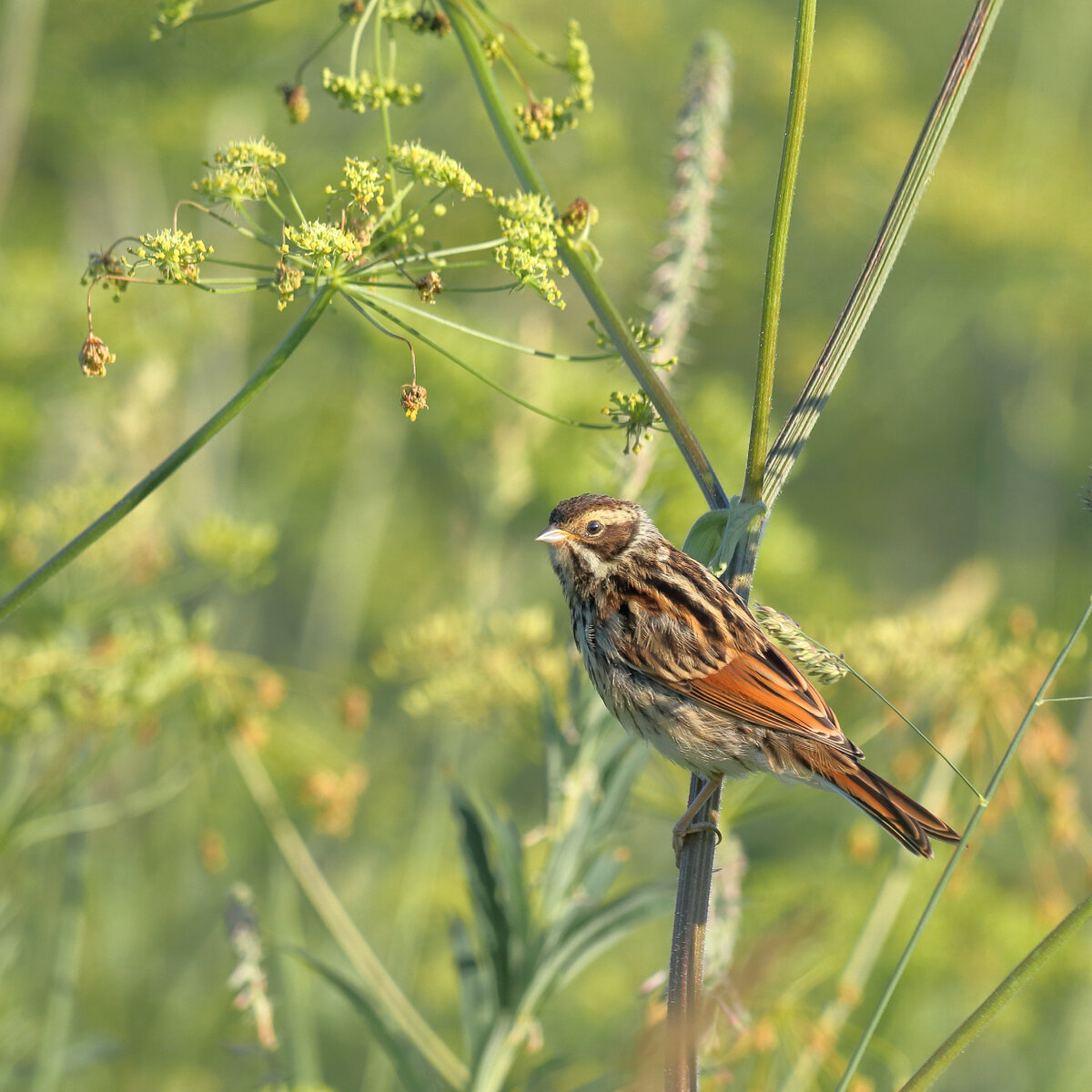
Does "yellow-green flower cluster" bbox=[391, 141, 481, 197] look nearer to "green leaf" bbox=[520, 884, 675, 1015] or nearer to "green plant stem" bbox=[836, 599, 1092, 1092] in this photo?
"green plant stem" bbox=[836, 599, 1092, 1092]

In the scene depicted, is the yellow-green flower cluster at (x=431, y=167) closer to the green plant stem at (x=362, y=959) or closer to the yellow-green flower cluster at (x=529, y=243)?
the yellow-green flower cluster at (x=529, y=243)

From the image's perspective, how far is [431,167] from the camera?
1896 mm

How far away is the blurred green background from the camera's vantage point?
11.0 feet

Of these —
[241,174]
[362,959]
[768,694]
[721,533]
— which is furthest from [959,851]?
[362,959]

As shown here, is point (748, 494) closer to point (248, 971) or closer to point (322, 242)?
point (322, 242)

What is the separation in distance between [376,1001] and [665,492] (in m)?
1.42

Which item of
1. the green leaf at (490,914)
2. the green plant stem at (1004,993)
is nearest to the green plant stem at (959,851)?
the green plant stem at (1004,993)

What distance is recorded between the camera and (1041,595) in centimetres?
661

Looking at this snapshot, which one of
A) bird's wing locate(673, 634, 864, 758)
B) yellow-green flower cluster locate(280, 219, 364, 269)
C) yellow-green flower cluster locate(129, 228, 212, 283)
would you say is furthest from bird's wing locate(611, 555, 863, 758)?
yellow-green flower cluster locate(129, 228, 212, 283)

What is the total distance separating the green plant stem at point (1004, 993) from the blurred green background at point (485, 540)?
24 centimetres

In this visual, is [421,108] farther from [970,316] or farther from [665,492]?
[665,492]

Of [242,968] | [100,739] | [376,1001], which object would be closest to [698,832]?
[242,968]

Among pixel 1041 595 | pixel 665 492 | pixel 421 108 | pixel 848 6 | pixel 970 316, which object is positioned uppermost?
pixel 848 6

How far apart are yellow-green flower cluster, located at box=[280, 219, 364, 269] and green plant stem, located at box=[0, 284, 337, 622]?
6 centimetres
